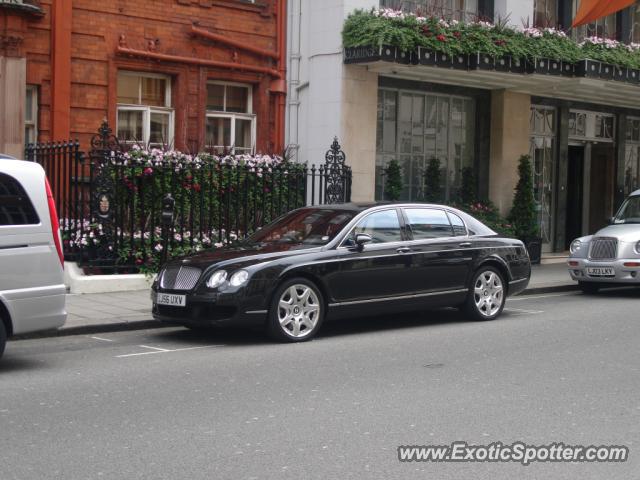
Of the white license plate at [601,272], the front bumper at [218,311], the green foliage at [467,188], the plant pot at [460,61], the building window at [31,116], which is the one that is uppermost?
the plant pot at [460,61]

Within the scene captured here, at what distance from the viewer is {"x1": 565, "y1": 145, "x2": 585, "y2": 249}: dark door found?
945 inches

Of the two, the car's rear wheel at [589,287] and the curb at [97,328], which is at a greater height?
the car's rear wheel at [589,287]

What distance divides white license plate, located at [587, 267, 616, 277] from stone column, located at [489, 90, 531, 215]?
5.75m

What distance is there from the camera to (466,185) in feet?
68.2

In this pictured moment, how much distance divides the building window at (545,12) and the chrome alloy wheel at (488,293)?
10.1m

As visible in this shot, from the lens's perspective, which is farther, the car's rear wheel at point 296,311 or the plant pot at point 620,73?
the plant pot at point 620,73

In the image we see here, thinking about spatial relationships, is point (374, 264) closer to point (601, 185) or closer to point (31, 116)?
point (31, 116)

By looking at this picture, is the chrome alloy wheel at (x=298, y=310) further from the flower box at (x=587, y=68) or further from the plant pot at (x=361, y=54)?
the flower box at (x=587, y=68)

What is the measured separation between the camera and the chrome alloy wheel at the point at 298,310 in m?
10.4

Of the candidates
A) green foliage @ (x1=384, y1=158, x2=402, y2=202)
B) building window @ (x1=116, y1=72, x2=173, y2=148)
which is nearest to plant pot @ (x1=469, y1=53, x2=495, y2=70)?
green foliage @ (x1=384, y1=158, x2=402, y2=202)

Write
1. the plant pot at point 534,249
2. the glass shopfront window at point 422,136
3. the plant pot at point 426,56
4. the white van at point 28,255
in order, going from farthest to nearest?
the plant pot at point 534,249
the glass shopfront window at point 422,136
the plant pot at point 426,56
the white van at point 28,255

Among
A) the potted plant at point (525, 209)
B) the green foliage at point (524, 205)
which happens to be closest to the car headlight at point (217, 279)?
the potted plant at point (525, 209)

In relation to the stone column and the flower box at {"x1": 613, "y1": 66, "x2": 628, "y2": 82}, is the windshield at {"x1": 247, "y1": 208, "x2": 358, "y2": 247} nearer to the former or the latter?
the stone column

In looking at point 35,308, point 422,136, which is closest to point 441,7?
point 422,136
